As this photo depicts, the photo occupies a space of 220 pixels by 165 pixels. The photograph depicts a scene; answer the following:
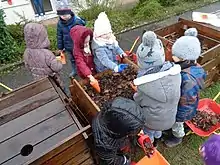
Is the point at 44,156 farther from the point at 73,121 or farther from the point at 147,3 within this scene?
the point at 147,3

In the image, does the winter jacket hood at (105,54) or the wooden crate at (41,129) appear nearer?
the wooden crate at (41,129)

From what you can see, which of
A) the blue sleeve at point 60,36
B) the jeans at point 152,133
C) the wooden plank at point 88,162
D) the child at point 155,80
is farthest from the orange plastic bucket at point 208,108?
the blue sleeve at point 60,36

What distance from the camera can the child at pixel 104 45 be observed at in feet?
9.59

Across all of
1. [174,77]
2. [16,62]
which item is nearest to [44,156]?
[174,77]

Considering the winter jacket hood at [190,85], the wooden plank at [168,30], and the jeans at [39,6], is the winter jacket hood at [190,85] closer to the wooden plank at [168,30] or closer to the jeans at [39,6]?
the wooden plank at [168,30]

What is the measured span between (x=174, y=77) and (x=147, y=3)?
5304 millimetres

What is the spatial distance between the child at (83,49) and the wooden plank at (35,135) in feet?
3.20

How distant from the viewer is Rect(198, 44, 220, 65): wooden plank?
341cm

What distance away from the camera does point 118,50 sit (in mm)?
3373

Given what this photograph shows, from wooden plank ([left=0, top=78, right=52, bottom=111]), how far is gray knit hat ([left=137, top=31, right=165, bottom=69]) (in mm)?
1019

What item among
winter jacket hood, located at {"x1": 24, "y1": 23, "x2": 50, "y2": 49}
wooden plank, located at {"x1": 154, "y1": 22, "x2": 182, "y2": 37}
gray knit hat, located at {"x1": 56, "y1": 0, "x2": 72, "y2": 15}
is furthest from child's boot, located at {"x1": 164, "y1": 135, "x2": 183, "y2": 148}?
gray knit hat, located at {"x1": 56, "y1": 0, "x2": 72, "y2": 15}

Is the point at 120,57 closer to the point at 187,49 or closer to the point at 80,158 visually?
the point at 187,49

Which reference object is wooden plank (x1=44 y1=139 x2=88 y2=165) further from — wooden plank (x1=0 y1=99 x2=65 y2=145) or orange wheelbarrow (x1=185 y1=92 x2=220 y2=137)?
orange wheelbarrow (x1=185 y1=92 x2=220 y2=137)

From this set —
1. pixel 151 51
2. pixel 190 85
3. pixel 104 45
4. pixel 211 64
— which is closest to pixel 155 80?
Answer: pixel 151 51
